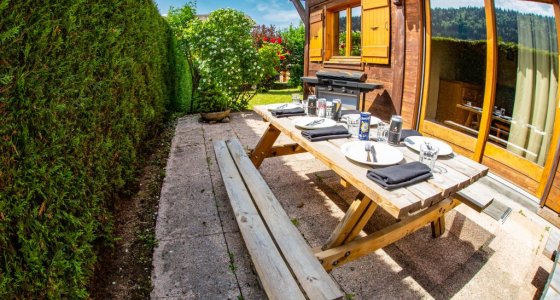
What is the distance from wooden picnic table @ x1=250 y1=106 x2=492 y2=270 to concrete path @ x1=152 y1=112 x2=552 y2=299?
28cm

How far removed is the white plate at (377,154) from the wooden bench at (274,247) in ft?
1.80

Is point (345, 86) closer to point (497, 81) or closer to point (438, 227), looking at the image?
point (497, 81)

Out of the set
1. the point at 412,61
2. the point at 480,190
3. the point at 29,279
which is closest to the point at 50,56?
the point at 29,279

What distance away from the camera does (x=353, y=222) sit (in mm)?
1763

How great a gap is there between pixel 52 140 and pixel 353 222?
1619 millimetres

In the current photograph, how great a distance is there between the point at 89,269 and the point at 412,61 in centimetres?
424

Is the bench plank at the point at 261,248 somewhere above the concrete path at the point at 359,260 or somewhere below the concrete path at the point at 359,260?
above

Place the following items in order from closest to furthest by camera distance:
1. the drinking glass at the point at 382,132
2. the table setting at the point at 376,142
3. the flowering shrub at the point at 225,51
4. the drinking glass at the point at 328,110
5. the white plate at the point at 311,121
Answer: the table setting at the point at 376,142 < the drinking glass at the point at 382,132 < the white plate at the point at 311,121 < the drinking glass at the point at 328,110 < the flowering shrub at the point at 225,51

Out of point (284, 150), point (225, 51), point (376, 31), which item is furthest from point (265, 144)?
point (225, 51)

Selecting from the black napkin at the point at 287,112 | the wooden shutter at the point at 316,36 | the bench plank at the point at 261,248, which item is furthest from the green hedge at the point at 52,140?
the wooden shutter at the point at 316,36

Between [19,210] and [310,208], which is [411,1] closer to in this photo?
[310,208]

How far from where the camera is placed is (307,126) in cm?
239

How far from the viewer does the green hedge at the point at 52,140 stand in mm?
1134

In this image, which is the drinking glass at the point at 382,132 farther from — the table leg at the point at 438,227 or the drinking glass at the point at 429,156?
the table leg at the point at 438,227
